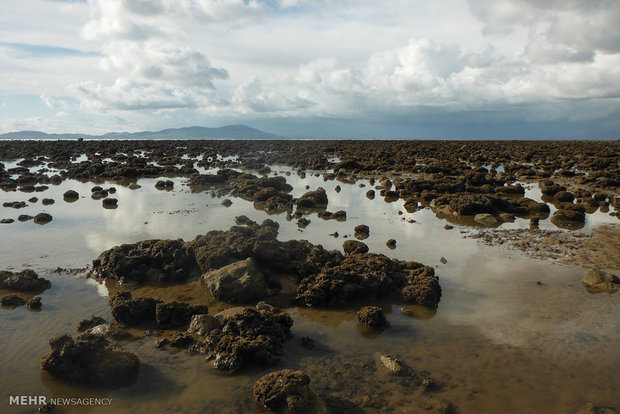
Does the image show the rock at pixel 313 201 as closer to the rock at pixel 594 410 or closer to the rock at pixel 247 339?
the rock at pixel 247 339

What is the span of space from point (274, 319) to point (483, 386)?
3881mm

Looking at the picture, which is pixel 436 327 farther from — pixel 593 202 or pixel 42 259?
pixel 593 202

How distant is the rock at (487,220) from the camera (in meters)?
16.0

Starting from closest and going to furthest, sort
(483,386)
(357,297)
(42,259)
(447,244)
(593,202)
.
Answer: (483,386)
(357,297)
(42,259)
(447,244)
(593,202)

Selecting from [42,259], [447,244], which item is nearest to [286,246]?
[447,244]

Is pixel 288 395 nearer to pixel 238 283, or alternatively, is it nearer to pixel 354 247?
pixel 238 283

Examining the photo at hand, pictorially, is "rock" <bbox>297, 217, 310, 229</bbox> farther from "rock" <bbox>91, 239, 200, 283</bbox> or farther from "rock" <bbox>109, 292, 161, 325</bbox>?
"rock" <bbox>109, 292, 161, 325</bbox>

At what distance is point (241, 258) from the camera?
10406 millimetres

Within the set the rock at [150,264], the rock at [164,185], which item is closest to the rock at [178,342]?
A: the rock at [150,264]

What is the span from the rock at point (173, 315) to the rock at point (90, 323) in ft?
3.86

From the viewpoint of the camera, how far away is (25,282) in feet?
31.9

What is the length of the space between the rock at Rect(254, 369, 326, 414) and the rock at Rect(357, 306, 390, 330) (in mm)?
2513

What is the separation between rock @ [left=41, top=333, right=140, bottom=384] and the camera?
6.23 meters

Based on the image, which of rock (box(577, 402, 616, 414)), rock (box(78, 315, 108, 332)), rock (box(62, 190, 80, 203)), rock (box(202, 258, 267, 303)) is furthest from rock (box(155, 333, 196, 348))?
rock (box(62, 190, 80, 203))
